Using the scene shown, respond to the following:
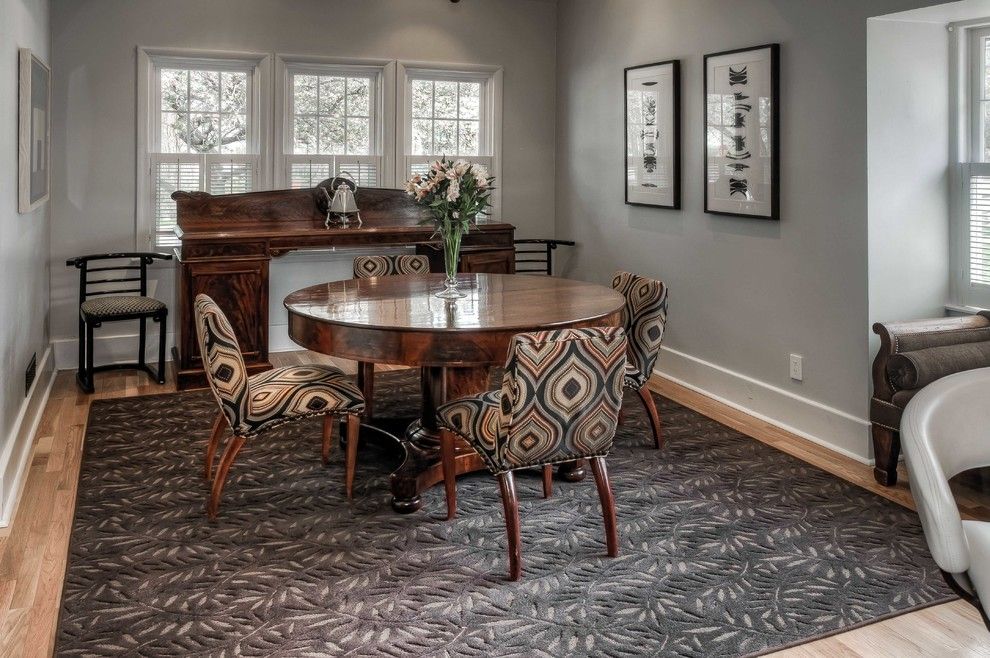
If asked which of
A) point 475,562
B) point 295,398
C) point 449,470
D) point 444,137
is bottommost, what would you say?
point 475,562

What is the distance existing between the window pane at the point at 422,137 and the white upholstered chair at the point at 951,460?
5.03m

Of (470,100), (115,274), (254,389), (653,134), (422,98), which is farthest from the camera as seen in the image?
(470,100)

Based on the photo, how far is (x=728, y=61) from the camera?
15.2 ft

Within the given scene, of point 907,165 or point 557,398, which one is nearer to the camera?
point 557,398

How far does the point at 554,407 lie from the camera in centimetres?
273

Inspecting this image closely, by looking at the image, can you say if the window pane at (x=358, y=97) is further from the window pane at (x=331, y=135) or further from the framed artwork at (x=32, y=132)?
the framed artwork at (x=32, y=132)

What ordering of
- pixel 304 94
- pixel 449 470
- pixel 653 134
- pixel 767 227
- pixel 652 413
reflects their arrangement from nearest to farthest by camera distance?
pixel 449 470, pixel 652 413, pixel 767 227, pixel 653 134, pixel 304 94

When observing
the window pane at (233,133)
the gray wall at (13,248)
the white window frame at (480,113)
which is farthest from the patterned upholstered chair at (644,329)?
the window pane at (233,133)

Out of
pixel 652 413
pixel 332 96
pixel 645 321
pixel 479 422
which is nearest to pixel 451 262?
pixel 645 321

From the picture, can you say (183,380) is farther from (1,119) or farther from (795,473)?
(795,473)

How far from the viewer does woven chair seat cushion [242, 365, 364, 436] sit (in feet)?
10.5

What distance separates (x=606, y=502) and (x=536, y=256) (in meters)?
3.99

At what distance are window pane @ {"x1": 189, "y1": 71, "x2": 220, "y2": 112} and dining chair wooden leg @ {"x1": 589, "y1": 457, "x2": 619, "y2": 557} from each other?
4193mm

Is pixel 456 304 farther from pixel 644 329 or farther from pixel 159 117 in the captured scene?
pixel 159 117
